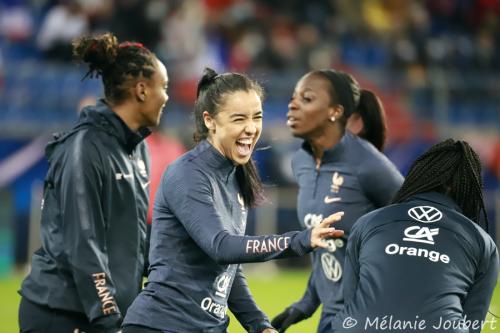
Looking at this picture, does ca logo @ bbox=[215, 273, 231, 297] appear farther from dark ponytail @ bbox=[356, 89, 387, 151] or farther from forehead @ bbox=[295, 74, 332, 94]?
dark ponytail @ bbox=[356, 89, 387, 151]

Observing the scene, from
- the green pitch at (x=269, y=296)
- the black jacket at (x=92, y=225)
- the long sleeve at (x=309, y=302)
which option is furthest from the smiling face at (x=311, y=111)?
the green pitch at (x=269, y=296)

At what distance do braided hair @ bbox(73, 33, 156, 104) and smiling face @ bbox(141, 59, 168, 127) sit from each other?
0.04m

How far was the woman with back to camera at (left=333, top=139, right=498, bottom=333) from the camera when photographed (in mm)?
3953

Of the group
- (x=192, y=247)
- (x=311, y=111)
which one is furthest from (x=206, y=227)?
(x=311, y=111)

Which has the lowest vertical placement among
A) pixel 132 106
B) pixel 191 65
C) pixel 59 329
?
pixel 59 329

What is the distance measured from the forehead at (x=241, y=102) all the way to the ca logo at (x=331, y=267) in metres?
1.49

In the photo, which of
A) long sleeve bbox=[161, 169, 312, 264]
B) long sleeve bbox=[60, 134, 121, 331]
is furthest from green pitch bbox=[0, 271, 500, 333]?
long sleeve bbox=[161, 169, 312, 264]

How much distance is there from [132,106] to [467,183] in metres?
1.89

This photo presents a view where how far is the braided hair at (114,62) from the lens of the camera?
5203 millimetres

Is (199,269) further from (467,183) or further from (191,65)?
(191,65)

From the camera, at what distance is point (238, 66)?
1527 centimetres


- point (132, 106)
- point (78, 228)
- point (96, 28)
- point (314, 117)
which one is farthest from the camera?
point (96, 28)

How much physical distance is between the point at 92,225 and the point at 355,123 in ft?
6.95

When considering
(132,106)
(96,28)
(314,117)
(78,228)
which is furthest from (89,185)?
(96,28)
